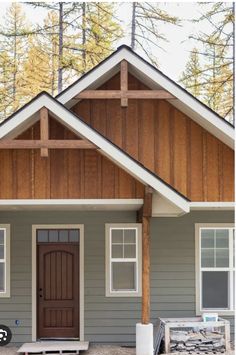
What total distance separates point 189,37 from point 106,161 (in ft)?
52.4

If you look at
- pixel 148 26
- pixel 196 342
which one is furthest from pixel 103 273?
pixel 148 26

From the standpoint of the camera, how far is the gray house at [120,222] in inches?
403

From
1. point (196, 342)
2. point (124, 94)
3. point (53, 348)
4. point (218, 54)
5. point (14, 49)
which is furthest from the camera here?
point (14, 49)

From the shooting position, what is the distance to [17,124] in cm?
963

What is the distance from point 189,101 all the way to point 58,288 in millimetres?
4960

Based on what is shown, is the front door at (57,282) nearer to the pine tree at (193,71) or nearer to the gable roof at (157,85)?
the gable roof at (157,85)

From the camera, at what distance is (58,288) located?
12.0m

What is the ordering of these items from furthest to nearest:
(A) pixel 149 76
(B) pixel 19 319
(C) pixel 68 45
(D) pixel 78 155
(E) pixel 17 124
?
(C) pixel 68 45 < (B) pixel 19 319 < (A) pixel 149 76 < (D) pixel 78 155 < (E) pixel 17 124

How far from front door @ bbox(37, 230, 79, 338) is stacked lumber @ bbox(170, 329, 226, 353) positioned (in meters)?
2.42

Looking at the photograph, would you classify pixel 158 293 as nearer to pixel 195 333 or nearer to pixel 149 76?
pixel 195 333

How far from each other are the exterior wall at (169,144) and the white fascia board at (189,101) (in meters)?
0.45

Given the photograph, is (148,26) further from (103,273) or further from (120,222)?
(103,273)

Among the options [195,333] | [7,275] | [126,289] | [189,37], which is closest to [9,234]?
[7,275]

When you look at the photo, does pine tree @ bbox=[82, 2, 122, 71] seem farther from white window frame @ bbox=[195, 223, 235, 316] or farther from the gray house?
white window frame @ bbox=[195, 223, 235, 316]
